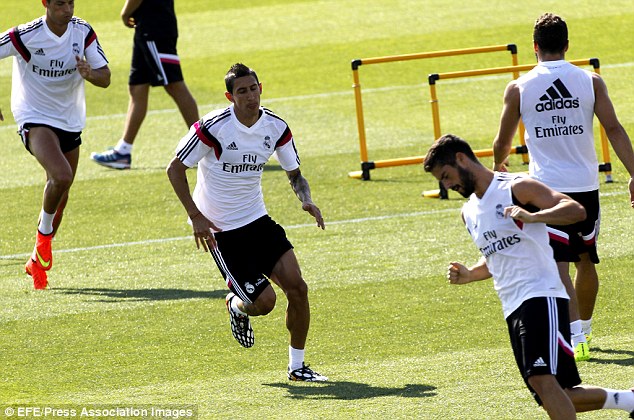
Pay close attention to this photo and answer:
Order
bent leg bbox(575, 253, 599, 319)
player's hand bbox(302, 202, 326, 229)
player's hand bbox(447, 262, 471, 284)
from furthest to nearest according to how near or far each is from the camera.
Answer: bent leg bbox(575, 253, 599, 319)
player's hand bbox(302, 202, 326, 229)
player's hand bbox(447, 262, 471, 284)

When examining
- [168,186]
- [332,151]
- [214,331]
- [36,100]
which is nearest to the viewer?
[214,331]

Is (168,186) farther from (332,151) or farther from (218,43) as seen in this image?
A: (218,43)

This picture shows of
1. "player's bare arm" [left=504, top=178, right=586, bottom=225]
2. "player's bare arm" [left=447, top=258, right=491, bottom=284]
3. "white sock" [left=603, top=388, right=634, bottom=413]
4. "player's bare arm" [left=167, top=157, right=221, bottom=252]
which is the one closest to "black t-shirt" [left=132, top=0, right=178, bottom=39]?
"player's bare arm" [left=167, top=157, right=221, bottom=252]

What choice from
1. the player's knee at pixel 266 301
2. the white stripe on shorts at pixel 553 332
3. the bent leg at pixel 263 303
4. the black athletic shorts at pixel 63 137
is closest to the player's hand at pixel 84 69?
the black athletic shorts at pixel 63 137

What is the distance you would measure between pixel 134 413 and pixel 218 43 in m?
16.7

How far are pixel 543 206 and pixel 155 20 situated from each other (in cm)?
992

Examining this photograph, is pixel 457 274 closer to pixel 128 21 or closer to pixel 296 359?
pixel 296 359

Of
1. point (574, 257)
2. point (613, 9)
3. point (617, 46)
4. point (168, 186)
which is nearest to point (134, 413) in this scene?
point (574, 257)

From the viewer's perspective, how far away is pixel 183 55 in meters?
22.9

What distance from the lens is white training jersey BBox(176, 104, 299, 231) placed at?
8.47 meters

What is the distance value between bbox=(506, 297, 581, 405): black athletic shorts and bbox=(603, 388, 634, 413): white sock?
20 cm

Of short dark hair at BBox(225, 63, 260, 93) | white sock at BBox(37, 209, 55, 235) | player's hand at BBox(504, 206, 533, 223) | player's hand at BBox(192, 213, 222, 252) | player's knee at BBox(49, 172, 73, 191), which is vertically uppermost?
short dark hair at BBox(225, 63, 260, 93)

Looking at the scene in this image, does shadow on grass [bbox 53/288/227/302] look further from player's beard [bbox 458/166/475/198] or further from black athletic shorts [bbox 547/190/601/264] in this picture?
player's beard [bbox 458/166/475/198]

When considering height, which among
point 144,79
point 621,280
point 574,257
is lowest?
point 621,280
